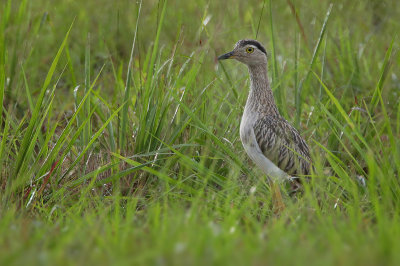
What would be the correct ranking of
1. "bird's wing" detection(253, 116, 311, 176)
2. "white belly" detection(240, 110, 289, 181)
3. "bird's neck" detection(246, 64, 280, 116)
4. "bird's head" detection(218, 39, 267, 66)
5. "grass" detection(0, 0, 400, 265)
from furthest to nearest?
"bird's head" detection(218, 39, 267, 66) → "bird's neck" detection(246, 64, 280, 116) → "bird's wing" detection(253, 116, 311, 176) → "white belly" detection(240, 110, 289, 181) → "grass" detection(0, 0, 400, 265)

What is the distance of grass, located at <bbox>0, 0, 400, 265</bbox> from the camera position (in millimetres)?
3035

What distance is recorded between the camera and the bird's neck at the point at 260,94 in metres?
5.68

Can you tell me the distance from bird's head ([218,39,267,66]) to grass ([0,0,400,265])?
6.8 inches

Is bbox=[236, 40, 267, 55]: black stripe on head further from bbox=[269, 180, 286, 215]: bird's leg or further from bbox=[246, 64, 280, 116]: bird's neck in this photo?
bbox=[269, 180, 286, 215]: bird's leg

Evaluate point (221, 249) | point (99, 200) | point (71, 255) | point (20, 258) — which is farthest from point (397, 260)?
point (99, 200)

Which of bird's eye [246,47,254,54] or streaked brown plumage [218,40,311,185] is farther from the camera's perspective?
bird's eye [246,47,254,54]

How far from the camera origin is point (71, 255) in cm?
288

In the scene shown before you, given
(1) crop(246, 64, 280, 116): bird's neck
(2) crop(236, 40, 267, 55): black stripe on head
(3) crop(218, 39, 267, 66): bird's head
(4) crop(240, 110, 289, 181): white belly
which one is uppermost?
(2) crop(236, 40, 267, 55): black stripe on head

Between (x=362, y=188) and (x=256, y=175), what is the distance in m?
0.91

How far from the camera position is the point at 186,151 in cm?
531

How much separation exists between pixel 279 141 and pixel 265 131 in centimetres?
16

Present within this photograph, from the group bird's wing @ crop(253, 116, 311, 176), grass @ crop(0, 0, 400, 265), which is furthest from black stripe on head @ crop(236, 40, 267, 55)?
bird's wing @ crop(253, 116, 311, 176)

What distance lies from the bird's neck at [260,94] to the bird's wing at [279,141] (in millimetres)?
97

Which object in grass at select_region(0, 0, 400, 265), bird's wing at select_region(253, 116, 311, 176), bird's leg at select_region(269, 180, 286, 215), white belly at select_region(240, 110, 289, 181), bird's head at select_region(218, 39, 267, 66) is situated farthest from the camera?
bird's head at select_region(218, 39, 267, 66)
